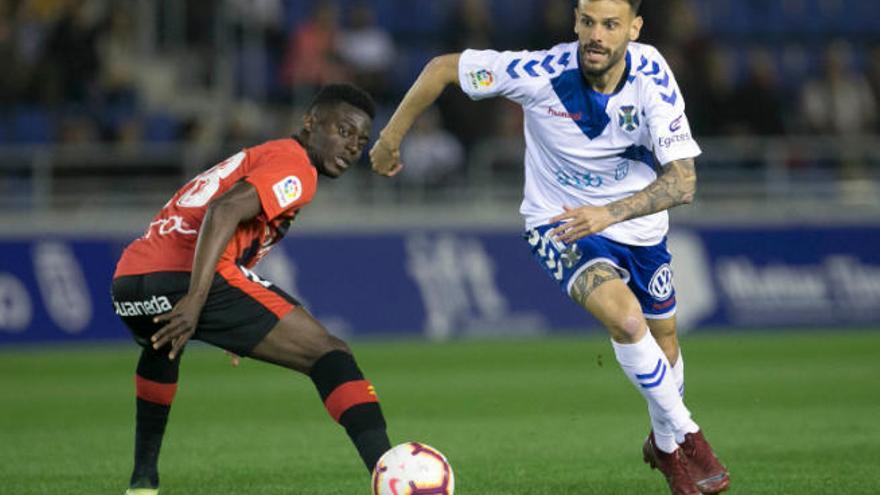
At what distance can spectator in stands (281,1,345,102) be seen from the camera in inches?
723

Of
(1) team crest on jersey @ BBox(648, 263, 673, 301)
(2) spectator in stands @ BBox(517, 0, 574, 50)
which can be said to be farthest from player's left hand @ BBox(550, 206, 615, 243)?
(2) spectator in stands @ BBox(517, 0, 574, 50)

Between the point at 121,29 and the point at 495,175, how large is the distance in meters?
5.31

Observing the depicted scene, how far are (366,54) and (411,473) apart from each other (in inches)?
509

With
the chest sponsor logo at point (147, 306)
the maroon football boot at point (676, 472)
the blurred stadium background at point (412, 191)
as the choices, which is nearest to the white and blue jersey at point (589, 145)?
the maroon football boot at point (676, 472)

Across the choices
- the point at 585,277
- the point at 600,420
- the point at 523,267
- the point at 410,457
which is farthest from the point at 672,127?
the point at 523,267

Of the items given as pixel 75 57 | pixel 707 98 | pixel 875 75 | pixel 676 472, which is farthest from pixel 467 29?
pixel 676 472

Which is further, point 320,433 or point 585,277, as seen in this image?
point 320,433

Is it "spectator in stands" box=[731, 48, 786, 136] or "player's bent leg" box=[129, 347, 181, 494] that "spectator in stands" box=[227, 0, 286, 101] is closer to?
"spectator in stands" box=[731, 48, 786, 136]

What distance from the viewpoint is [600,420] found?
10.4m

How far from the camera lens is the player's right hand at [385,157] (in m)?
7.42

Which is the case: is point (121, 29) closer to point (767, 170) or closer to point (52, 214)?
point (52, 214)

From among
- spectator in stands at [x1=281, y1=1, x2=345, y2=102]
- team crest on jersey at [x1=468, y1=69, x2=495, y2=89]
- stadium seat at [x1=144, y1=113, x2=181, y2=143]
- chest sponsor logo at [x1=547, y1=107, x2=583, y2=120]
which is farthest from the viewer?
stadium seat at [x1=144, y1=113, x2=181, y2=143]

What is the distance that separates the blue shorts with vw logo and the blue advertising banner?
1000 cm

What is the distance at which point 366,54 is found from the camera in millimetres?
18641
